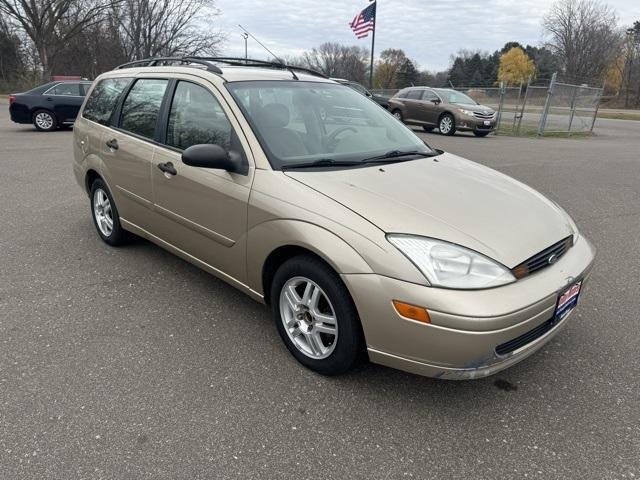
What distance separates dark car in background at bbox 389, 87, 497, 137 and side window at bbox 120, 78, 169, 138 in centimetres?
1373

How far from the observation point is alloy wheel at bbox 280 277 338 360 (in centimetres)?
265

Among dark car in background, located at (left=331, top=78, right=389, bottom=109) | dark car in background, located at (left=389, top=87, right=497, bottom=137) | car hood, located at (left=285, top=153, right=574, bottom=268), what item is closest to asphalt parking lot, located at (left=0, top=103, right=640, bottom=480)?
car hood, located at (left=285, top=153, right=574, bottom=268)

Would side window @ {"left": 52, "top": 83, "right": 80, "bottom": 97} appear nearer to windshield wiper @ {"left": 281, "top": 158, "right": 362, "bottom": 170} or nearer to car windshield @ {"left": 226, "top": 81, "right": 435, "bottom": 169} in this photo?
car windshield @ {"left": 226, "top": 81, "right": 435, "bottom": 169}

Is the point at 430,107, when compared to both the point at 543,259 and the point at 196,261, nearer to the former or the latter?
the point at 196,261

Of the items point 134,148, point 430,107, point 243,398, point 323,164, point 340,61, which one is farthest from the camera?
point 340,61

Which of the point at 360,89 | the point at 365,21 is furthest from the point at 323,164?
the point at 365,21

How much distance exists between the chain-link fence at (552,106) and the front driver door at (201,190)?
15.8m

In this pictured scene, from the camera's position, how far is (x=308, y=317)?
2793mm

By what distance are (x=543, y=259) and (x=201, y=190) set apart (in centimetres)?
210

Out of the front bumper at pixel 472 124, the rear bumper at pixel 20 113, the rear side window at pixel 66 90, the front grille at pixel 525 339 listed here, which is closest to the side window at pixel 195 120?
the front grille at pixel 525 339

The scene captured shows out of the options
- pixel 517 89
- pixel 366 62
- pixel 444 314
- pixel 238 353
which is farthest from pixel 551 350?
pixel 366 62

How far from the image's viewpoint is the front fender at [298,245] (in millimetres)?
2385

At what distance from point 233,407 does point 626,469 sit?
182cm

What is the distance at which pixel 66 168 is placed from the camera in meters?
8.84
